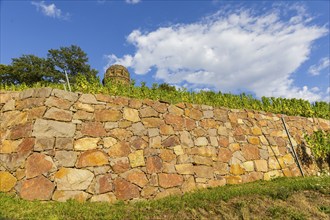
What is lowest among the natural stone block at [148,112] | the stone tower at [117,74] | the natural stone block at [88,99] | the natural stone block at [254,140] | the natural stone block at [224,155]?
the natural stone block at [224,155]

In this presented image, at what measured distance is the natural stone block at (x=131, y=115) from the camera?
27.3 ft

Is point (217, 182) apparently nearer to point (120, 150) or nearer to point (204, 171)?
point (204, 171)

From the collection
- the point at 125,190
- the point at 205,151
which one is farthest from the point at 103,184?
the point at 205,151

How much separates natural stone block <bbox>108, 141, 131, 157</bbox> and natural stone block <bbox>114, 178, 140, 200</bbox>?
701mm

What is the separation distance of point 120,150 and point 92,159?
859 millimetres

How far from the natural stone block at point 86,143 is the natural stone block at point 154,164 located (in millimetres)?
1641

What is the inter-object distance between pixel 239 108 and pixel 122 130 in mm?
5550

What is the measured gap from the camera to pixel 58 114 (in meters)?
7.29

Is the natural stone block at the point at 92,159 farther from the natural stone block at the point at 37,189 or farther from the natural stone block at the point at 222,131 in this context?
the natural stone block at the point at 222,131

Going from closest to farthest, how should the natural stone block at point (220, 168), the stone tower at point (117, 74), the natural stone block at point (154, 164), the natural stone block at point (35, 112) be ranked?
the natural stone block at point (35, 112)
the natural stone block at point (154, 164)
the natural stone block at point (220, 168)
the stone tower at point (117, 74)

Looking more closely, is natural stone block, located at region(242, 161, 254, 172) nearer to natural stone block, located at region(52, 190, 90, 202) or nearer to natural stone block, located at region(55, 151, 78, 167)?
natural stone block, located at region(52, 190, 90, 202)

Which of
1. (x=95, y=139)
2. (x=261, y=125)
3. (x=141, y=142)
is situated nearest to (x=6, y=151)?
(x=95, y=139)

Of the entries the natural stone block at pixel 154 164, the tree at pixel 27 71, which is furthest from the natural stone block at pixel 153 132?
the tree at pixel 27 71

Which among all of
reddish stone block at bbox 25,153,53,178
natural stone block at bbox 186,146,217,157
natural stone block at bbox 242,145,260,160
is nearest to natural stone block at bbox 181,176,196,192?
natural stone block at bbox 186,146,217,157
